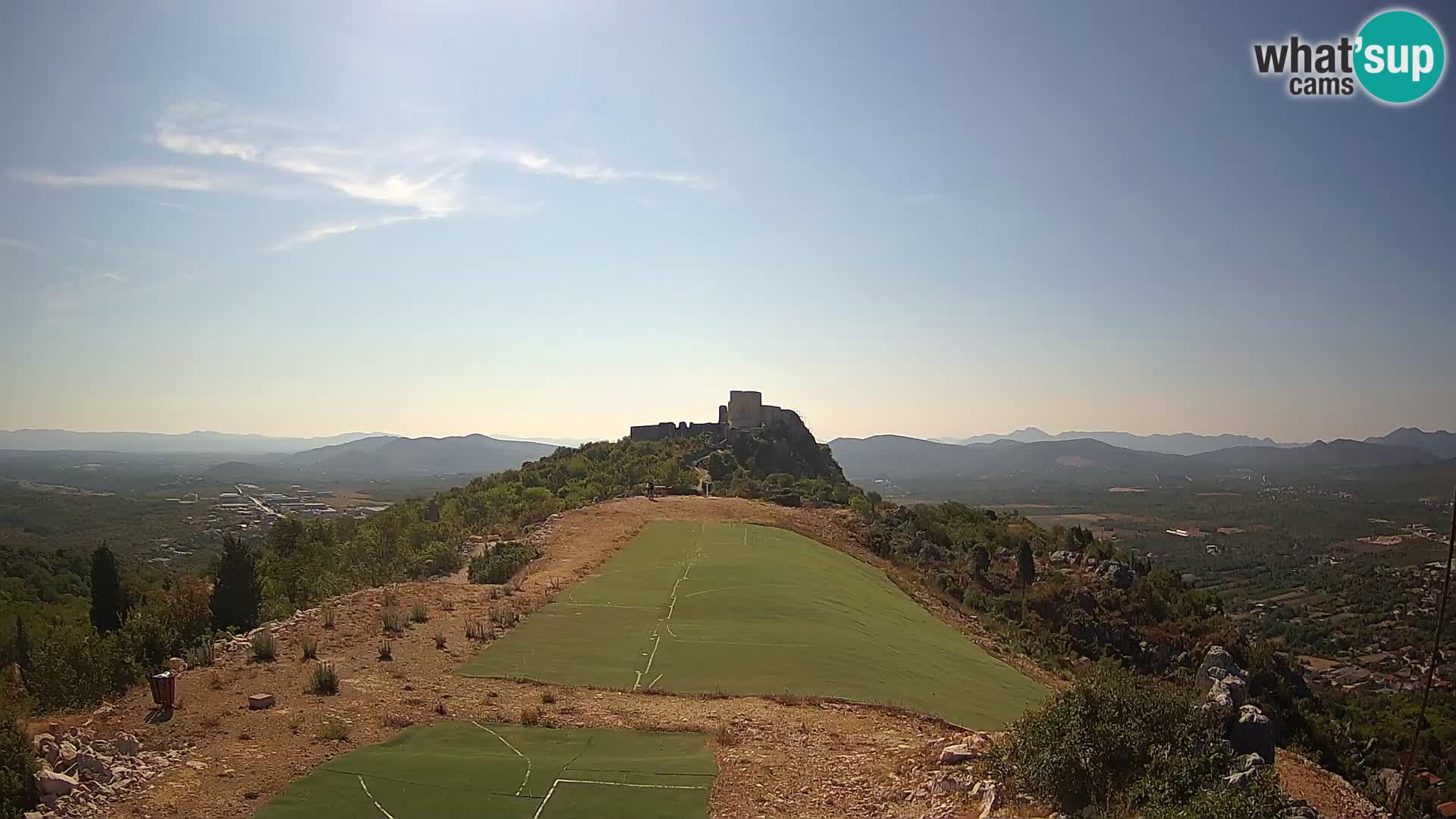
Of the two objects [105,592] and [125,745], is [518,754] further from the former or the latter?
[105,592]

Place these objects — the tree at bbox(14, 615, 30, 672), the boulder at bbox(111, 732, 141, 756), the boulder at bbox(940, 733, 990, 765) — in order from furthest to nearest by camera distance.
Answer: the tree at bbox(14, 615, 30, 672) < the boulder at bbox(940, 733, 990, 765) < the boulder at bbox(111, 732, 141, 756)

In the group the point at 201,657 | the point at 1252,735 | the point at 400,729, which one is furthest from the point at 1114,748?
the point at 201,657

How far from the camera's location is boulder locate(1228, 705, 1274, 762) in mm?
8984

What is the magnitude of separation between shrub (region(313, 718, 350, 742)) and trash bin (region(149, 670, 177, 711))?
210cm

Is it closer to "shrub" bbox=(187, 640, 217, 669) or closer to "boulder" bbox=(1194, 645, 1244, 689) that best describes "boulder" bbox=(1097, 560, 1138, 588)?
"boulder" bbox=(1194, 645, 1244, 689)

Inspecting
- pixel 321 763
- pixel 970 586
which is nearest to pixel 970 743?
pixel 321 763

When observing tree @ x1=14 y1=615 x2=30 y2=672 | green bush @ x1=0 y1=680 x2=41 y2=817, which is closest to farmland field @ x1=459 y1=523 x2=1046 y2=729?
green bush @ x1=0 y1=680 x2=41 y2=817

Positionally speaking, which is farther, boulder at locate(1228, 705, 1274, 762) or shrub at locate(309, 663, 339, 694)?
shrub at locate(309, 663, 339, 694)

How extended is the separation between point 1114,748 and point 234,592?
62.0 ft

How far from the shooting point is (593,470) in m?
50.4

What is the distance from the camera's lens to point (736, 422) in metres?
66.3

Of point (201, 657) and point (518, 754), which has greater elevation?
point (201, 657)

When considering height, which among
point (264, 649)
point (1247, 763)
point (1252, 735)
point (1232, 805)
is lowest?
point (264, 649)

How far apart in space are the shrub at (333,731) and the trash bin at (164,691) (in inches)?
82.6
